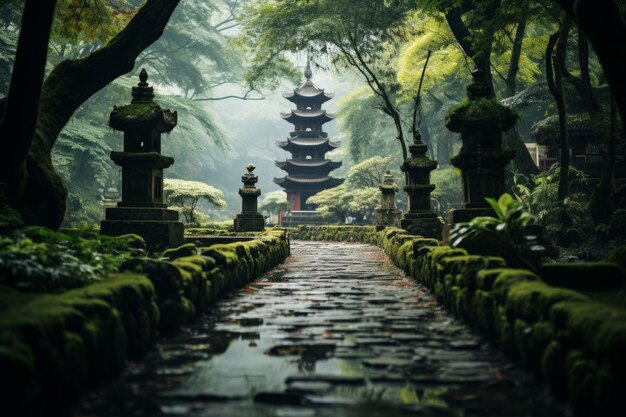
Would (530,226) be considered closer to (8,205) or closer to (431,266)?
(431,266)

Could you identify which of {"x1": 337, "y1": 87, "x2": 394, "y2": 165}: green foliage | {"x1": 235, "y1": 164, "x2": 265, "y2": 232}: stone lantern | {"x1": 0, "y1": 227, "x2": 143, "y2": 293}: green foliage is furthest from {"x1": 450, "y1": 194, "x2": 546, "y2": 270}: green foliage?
{"x1": 337, "y1": 87, "x2": 394, "y2": 165}: green foliage

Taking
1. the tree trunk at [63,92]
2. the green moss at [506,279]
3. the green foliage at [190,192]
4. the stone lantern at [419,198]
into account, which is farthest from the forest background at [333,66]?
the green moss at [506,279]

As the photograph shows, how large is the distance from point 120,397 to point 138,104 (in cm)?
1058

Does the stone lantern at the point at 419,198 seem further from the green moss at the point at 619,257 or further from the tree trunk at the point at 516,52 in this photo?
the green moss at the point at 619,257

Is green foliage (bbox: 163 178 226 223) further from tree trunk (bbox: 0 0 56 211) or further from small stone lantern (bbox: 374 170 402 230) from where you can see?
tree trunk (bbox: 0 0 56 211)

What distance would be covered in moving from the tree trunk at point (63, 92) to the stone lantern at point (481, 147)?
257 inches

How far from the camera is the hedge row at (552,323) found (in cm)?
319

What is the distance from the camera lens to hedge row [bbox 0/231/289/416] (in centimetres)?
309

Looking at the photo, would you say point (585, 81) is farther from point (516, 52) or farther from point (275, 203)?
point (275, 203)

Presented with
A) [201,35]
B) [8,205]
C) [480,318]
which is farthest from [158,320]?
[201,35]

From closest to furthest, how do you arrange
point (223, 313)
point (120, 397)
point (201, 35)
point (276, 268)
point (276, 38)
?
point (120, 397) → point (223, 313) → point (276, 268) → point (276, 38) → point (201, 35)

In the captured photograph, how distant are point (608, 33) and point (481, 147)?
5999 mm

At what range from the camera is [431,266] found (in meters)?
8.95

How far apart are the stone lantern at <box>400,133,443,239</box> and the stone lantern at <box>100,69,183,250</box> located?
360 inches
